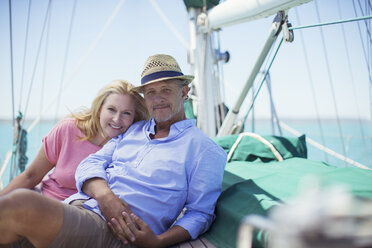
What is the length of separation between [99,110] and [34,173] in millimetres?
593

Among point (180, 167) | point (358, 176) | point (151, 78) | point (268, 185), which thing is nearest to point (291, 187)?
point (268, 185)

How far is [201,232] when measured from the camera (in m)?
1.41

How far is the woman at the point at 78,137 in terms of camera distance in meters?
1.75

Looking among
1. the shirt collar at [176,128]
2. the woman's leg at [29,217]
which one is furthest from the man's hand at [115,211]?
the shirt collar at [176,128]

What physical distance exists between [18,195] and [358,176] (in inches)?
67.2

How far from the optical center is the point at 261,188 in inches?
65.3

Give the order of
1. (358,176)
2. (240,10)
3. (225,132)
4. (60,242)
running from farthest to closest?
(225,132), (240,10), (358,176), (60,242)

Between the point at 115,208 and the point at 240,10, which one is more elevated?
the point at 240,10

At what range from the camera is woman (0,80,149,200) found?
68.9 inches

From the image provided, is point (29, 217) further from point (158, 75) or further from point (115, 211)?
point (158, 75)

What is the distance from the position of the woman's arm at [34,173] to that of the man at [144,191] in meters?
0.50

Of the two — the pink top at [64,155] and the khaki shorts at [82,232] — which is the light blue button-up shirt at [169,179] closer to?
the khaki shorts at [82,232]

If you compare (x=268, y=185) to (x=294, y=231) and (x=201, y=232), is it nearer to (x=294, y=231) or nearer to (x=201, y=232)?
(x=201, y=232)

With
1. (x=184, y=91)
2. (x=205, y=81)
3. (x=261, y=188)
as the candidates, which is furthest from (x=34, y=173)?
(x=205, y=81)
